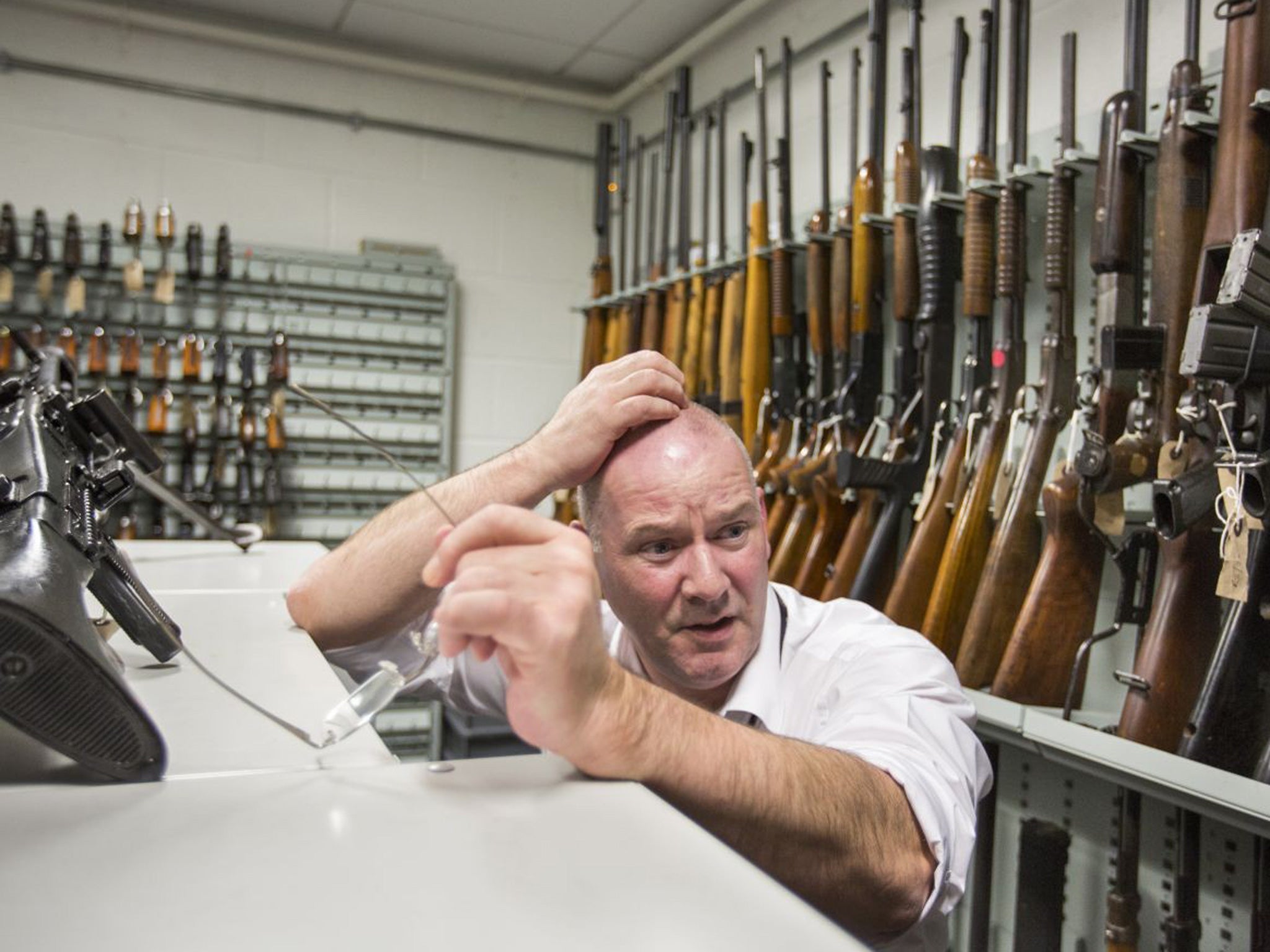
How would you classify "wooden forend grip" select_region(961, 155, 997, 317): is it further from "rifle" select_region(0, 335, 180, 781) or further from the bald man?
"rifle" select_region(0, 335, 180, 781)

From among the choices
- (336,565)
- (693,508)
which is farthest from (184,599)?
(693,508)

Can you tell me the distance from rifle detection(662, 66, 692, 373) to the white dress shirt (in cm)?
219

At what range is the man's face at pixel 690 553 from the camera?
1.46 meters

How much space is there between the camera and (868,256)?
2.90 metres

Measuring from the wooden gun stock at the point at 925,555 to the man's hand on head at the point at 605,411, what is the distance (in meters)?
1.06

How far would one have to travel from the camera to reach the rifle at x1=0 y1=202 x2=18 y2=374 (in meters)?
3.98

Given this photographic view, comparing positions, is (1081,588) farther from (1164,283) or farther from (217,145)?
(217,145)

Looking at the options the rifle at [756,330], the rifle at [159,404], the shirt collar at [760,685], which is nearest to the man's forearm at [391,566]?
the shirt collar at [760,685]

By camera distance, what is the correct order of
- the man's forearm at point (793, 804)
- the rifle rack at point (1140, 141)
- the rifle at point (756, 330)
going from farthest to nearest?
the rifle at point (756, 330) → the rifle rack at point (1140, 141) → the man's forearm at point (793, 804)

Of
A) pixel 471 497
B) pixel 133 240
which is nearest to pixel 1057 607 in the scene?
pixel 471 497

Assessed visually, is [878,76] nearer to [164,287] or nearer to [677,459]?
[677,459]

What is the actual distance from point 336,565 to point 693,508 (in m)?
0.52

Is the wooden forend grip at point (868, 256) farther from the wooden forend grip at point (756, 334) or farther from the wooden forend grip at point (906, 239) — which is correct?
the wooden forend grip at point (756, 334)

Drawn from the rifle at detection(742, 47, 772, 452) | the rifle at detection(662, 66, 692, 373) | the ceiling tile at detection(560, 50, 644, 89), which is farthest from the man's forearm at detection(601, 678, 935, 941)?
the ceiling tile at detection(560, 50, 644, 89)
